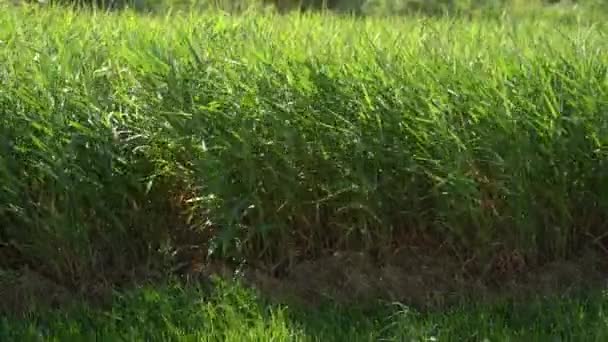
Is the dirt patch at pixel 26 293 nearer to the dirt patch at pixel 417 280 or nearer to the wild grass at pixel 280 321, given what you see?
the wild grass at pixel 280 321

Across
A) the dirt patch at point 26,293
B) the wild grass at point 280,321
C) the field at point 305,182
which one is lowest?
the dirt patch at point 26,293

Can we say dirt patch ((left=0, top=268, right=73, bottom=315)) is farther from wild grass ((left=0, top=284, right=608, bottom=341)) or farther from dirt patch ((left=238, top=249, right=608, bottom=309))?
dirt patch ((left=238, top=249, right=608, bottom=309))

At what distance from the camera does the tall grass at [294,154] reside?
2.98 m

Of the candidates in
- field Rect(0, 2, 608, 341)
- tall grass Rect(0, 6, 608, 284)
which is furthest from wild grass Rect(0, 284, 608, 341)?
tall grass Rect(0, 6, 608, 284)

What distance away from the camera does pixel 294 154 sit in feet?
9.95

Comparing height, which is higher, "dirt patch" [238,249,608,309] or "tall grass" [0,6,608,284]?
"tall grass" [0,6,608,284]

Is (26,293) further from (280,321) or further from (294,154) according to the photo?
(294,154)

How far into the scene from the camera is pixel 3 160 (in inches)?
116

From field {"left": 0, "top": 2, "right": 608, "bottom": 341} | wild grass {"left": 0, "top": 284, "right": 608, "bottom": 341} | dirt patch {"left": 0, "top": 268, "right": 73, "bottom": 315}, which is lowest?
dirt patch {"left": 0, "top": 268, "right": 73, "bottom": 315}

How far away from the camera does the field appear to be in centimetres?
297

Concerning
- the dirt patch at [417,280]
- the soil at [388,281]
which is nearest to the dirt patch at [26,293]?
the soil at [388,281]

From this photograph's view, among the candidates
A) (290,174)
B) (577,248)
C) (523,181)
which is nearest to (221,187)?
(290,174)

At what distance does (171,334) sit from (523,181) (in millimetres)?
1504

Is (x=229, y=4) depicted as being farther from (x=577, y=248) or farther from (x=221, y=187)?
(x=577, y=248)
